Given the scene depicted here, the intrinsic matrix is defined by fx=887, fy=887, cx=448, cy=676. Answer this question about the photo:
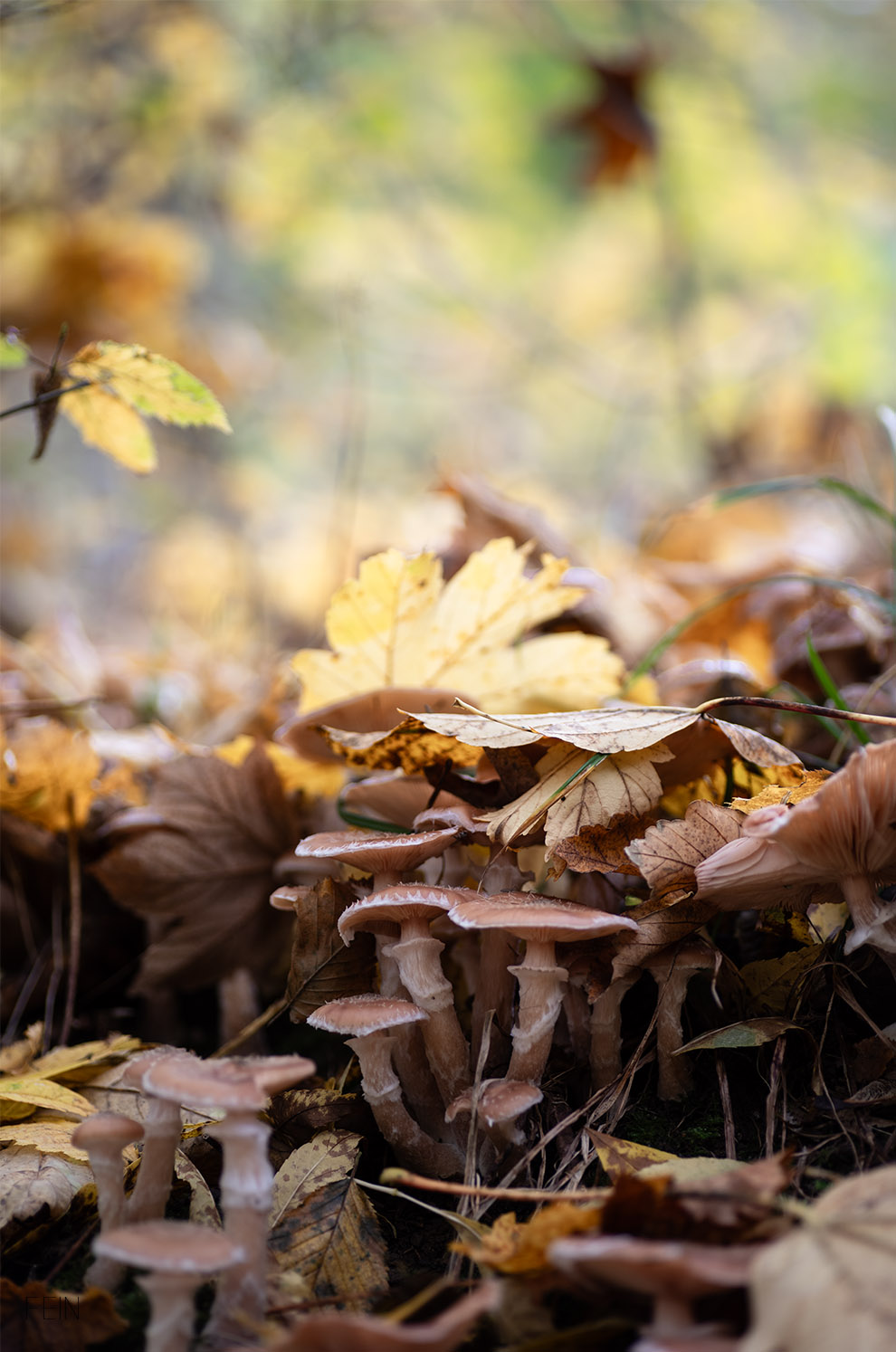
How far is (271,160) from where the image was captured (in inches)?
204

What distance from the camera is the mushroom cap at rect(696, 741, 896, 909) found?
101cm

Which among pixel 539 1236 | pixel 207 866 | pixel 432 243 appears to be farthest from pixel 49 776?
pixel 432 243

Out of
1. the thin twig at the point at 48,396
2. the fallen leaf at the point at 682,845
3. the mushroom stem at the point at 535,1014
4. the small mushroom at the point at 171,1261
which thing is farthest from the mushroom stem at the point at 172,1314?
the thin twig at the point at 48,396

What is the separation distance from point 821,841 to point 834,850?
5cm

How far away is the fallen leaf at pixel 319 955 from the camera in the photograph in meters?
1.42

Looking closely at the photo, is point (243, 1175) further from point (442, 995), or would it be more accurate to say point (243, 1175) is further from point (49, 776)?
point (49, 776)

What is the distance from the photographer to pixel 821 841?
3.56 ft

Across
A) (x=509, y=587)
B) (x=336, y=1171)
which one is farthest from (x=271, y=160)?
(x=336, y=1171)

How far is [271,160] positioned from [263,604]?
2809mm

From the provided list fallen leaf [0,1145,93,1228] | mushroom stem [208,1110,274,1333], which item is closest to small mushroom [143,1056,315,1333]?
mushroom stem [208,1110,274,1333]

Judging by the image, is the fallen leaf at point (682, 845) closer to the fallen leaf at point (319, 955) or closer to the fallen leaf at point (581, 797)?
the fallen leaf at point (581, 797)

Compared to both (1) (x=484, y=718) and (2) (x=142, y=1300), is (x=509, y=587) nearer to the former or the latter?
(1) (x=484, y=718)

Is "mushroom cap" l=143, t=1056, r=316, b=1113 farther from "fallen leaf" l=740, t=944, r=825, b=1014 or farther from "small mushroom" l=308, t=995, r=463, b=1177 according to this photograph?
"fallen leaf" l=740, t=944, r=825, b=1014

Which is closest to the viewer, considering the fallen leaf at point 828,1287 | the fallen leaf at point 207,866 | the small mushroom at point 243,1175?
the fallen leaf at point 828,1287
